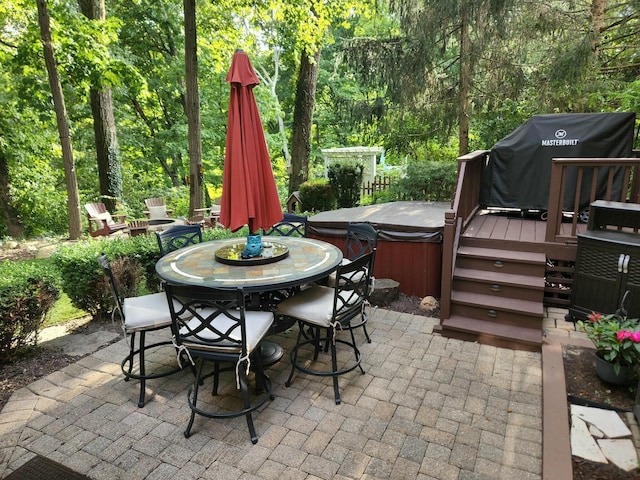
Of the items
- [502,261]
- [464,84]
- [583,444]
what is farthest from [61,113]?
[583,444]

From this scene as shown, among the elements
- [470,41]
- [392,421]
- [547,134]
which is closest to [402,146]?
[470,41]

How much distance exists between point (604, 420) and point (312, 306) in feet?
6.84

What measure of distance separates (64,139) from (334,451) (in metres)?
6.81

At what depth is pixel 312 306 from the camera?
9.30ft

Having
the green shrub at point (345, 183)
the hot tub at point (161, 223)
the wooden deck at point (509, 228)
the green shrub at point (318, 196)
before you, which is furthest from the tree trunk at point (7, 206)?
the wooden deck at point (509, 228)

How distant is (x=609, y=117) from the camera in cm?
502

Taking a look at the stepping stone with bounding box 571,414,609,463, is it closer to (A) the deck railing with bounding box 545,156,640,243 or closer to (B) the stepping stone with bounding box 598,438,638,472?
(B) the stepping stone with bounding box 598,438,638,472

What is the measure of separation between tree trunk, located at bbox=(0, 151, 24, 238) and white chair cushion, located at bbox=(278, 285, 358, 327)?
11.3 metres

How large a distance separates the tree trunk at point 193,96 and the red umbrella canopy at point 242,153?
4737 millimetres

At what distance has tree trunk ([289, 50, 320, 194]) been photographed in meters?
9.59

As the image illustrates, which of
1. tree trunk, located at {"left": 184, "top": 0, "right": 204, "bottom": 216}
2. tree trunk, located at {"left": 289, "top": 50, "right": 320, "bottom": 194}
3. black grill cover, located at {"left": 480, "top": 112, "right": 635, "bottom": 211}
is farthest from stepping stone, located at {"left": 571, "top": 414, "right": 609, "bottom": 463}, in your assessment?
tree trunk, located at {"left": 289, "top": 50, "right": 320, "bottom": 194}

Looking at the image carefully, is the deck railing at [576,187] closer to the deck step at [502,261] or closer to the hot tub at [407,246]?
the deck step at [502,261]

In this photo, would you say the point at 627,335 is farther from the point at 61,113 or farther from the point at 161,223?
the point at 161,223

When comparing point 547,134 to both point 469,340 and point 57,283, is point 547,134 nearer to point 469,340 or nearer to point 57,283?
point 469,340
